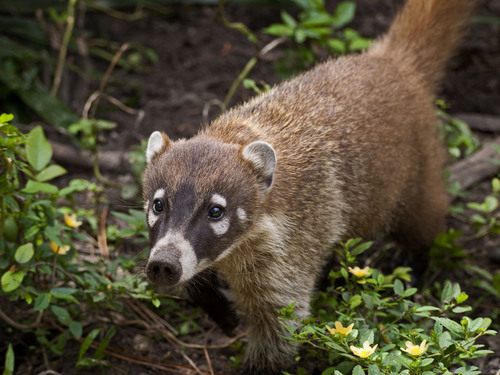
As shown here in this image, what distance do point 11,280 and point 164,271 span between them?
3.73ft

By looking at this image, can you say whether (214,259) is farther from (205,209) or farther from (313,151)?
(313,151)

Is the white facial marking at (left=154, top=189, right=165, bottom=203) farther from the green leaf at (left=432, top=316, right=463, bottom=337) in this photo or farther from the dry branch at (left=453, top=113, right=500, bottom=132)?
the dry branch at (left=453, top=113, right=500, bottom=132)

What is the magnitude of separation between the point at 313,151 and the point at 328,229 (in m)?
0.52

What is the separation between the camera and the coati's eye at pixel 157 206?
356cm

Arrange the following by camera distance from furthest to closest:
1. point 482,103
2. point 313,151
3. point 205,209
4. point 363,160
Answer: point 482,103 → point 363,160 → point 313,151 → point 205,209

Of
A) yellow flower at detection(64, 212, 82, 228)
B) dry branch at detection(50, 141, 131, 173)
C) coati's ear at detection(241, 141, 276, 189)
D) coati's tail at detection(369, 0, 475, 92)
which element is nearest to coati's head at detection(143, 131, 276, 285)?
coati's ear at detection(241, 141, 276, 189)

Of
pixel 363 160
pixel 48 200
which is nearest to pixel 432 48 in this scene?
pixel 363 160

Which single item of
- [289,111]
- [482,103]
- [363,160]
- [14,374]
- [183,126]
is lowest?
[14,374]

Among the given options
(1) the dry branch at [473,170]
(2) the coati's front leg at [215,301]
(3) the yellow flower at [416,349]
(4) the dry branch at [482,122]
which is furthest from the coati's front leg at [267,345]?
(4) the dry branch at [482,122]

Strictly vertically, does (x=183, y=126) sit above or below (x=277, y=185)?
below

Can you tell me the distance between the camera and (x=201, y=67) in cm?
743

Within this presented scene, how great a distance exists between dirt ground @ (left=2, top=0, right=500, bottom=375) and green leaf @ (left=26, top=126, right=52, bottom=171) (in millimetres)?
2027

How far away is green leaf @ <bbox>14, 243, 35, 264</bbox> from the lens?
3832mm

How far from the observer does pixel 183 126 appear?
662cm
